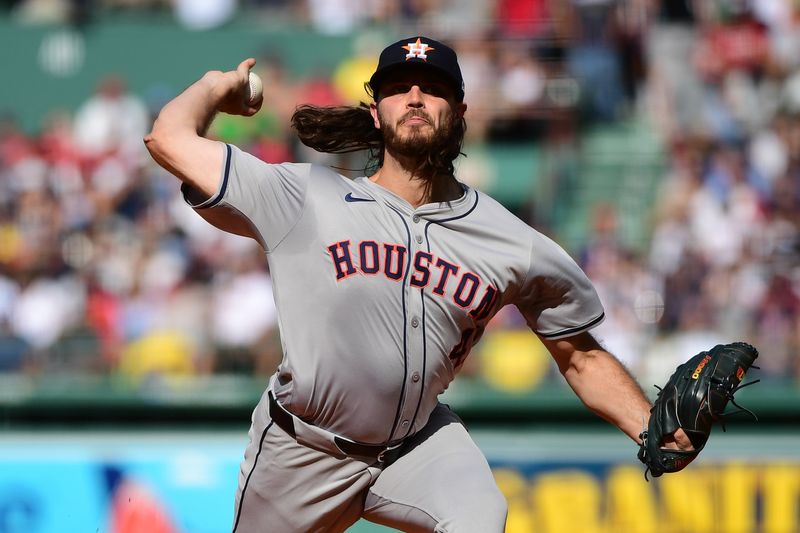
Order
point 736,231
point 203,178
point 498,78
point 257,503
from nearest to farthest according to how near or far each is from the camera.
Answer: point 203,178
point 257,503
point 736,231
point 498,78

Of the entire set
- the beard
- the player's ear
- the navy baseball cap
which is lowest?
the beard

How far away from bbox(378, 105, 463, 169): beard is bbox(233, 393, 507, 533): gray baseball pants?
37.3 inches

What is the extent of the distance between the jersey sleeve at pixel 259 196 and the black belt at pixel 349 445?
0.55 m

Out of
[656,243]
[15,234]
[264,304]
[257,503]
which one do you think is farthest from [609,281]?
[257,503]

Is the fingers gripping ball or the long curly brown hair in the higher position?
the long curly brown hair

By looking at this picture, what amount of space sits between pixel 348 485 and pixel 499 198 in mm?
7738

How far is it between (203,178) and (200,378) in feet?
14.4

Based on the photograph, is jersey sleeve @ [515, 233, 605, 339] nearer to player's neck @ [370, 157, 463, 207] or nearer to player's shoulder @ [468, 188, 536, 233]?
player's shoulder @ [468, 188, 536, 233]

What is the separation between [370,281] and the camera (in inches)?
156

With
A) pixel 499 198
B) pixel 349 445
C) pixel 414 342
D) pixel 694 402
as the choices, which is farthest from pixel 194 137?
pixel 499 198

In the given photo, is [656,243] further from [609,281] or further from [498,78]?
[498,78]

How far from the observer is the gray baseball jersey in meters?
3.95

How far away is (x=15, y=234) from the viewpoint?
9734 mm

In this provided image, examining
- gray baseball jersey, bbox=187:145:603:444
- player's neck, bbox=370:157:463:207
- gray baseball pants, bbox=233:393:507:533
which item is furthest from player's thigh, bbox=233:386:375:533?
player's neck, bbox=370:157:463:207
